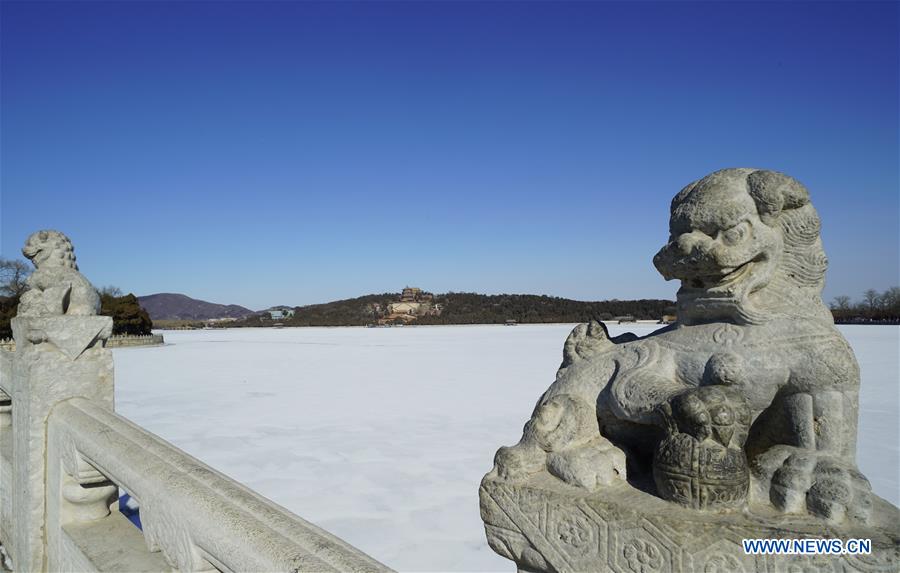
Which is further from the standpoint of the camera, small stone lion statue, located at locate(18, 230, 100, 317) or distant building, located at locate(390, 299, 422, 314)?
distant building, located at locate(390, 299, 422, 314)

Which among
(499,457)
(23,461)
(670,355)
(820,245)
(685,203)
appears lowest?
(23,461)

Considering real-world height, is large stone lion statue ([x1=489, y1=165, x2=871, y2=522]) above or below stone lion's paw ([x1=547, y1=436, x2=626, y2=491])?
above

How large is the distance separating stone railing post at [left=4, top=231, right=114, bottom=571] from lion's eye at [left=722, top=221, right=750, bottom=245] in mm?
4330

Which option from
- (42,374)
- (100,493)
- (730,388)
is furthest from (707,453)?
(42,374)

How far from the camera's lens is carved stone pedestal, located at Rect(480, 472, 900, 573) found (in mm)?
1403

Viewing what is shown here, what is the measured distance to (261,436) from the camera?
26.4 feet

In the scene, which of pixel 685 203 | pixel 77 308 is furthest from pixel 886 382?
pixel 77 308

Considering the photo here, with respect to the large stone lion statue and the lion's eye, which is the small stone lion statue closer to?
the large stone lion statue

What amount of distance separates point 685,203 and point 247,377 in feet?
45.6

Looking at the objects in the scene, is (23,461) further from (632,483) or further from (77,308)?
(632,483)

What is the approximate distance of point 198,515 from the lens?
2.13m

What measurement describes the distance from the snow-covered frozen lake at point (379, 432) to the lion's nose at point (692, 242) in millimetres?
3264

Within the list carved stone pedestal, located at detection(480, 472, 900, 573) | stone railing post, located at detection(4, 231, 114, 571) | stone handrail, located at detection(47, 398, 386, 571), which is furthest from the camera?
stone railing post, located at detection(4, 231, 114, 571)

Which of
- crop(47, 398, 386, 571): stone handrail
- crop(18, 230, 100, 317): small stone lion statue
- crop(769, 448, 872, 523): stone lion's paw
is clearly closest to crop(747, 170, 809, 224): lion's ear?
crop(769, 448, 872, 523): stone lion's paw
